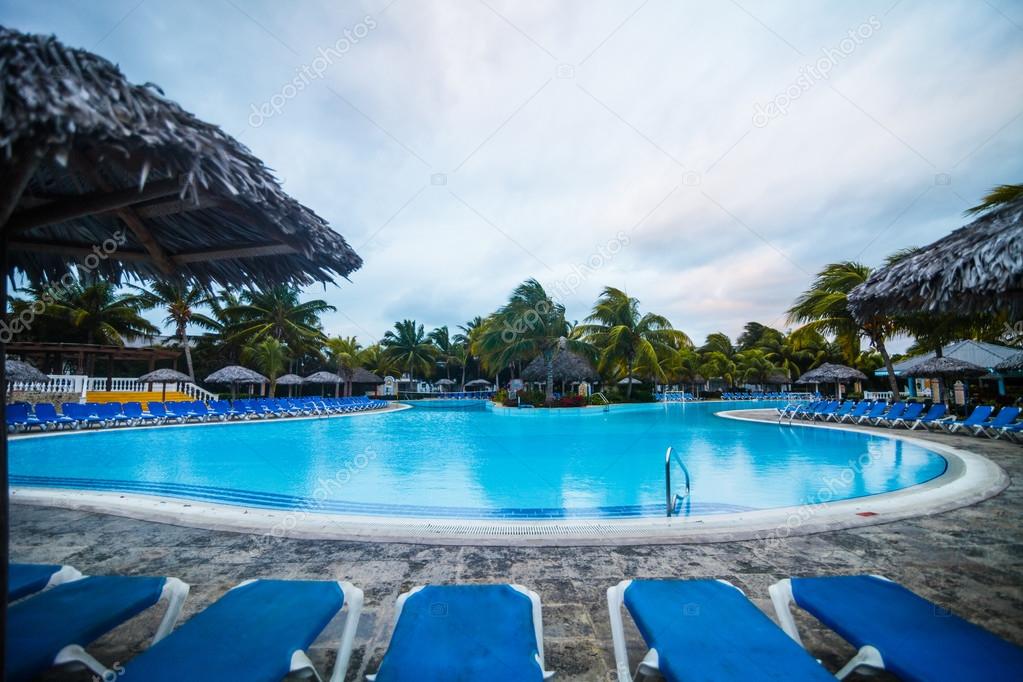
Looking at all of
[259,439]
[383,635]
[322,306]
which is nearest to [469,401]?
[322,306]

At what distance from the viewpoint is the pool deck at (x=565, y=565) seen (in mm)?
2396

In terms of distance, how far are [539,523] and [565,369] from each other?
23342 millimetres

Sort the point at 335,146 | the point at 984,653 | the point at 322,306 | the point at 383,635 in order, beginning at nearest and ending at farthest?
the point at 984,653 < the point at 383,635 < the point at 335,146 < the point at 322,306

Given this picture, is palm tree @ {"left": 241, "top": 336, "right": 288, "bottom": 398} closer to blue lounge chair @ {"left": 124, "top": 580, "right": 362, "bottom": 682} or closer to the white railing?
the white railing

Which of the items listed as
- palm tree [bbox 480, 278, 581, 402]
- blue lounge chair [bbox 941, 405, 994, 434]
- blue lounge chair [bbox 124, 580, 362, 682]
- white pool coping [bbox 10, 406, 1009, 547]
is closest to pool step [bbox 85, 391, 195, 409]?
palm tree [bbox 480, 278, 581, 402]

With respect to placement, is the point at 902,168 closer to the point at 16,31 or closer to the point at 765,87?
the point at 765,87

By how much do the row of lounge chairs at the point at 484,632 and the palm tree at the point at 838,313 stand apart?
17815mm

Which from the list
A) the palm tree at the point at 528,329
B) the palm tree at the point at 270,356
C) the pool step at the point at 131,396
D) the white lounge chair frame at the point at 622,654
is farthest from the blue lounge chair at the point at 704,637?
the palm tree at the point at 270,356

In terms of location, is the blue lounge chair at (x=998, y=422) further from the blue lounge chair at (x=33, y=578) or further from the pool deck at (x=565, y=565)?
the blue lounge chair at (x=33, y=578)

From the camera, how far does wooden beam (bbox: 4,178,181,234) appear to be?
A: 1822mm

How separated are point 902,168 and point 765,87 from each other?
8.69ft

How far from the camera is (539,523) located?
176 inches

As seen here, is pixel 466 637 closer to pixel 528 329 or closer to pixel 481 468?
pixel 481 468

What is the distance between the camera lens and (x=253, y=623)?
192 cm
